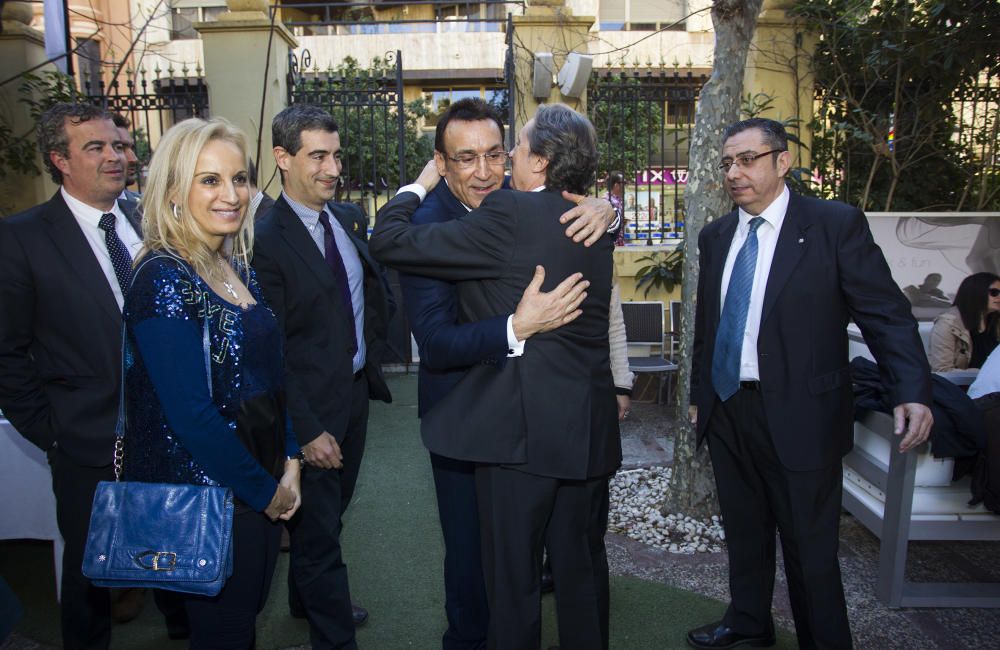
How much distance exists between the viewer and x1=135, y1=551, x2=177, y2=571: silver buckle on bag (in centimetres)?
188

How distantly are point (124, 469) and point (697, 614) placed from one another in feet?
8.47

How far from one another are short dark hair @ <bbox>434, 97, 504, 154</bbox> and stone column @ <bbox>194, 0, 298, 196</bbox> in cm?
592

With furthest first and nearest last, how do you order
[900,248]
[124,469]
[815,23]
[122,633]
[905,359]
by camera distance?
[815,23] < [900,248] < [122,633] < [905,359] < [124,469]

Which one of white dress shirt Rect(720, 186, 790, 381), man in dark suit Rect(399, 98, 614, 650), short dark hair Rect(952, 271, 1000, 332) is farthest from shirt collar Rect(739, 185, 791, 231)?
short dark hair Rect(952, 271, 1000, 332)

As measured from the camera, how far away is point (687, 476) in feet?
14.8

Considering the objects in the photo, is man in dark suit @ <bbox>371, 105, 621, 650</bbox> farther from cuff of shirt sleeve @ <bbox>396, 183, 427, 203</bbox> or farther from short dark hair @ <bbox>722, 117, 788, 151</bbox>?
short dark hair @ <bbox>722, 117, 788, 151</bbox>

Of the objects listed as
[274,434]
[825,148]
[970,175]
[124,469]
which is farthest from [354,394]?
[970,175]

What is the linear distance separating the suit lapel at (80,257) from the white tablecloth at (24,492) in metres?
1.25

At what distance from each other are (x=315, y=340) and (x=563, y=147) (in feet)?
3.91

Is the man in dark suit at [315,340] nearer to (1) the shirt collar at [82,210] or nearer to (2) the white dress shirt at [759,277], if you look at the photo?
(1) the shirt collar at [82,210]

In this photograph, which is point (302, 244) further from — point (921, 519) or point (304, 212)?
point (921, 519)

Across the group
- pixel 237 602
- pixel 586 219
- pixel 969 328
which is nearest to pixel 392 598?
pixel 237 602

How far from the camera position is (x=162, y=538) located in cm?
189

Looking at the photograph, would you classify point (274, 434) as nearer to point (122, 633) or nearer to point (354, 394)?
point (354, 394)
